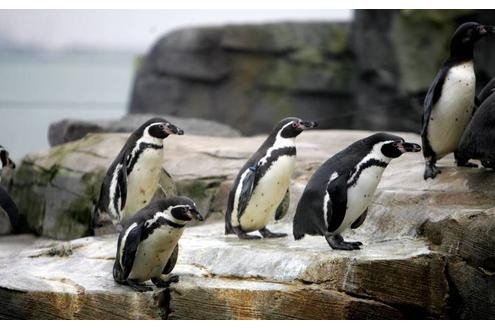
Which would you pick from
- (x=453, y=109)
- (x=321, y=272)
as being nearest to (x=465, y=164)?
(x=453, y=109)

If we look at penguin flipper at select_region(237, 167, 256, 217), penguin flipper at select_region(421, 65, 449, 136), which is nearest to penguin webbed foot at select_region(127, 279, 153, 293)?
penguin flipper at select_region(237, 167, 256, 217)

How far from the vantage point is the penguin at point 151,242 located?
3.94 meters

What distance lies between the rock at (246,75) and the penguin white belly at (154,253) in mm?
7539

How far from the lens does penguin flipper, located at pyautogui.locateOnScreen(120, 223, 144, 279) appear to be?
3967mm

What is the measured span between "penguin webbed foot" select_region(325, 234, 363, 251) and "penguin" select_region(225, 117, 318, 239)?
58 cm

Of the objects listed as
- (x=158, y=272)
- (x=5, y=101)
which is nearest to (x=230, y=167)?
(x=158, y=272)

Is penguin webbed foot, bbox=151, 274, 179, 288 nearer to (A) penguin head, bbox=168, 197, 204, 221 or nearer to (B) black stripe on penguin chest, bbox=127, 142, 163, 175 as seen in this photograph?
(A) penguin head, bbox=168, 197, 204, 221

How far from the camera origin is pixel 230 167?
5.97 meters

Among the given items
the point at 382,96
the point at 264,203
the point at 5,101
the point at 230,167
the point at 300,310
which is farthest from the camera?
the point at 382,96

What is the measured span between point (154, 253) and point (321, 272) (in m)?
0.66

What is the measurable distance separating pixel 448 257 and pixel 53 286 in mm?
1600

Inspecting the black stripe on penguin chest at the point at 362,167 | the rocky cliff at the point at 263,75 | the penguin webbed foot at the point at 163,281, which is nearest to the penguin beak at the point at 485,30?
the black stripe on penguin chest at the point at 362,167

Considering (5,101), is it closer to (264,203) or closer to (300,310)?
(264,203)

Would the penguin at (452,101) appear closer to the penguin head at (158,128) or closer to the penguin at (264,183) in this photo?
the penguin at (264,183)
